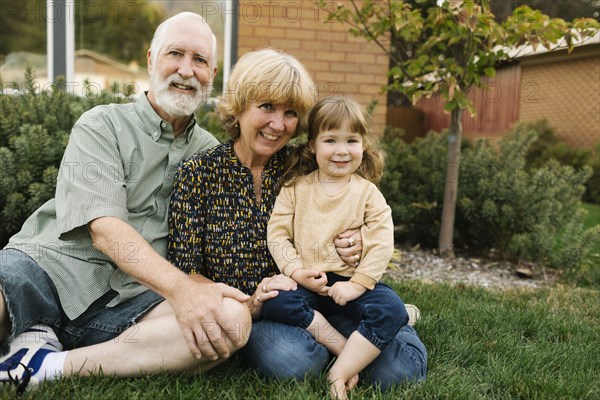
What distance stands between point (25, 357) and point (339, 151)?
1.39 m

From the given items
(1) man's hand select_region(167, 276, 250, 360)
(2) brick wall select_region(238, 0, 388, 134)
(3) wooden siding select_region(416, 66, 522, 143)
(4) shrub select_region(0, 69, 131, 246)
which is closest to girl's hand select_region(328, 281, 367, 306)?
(1) man's hand select_region(167, 276, 250, 360)

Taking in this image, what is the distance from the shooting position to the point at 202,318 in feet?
6.28

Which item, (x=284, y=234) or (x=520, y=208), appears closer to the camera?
(x=284, y=234)

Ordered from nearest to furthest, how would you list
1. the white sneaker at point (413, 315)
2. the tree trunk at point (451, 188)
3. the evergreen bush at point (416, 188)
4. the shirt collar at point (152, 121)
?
the shirt collar at point (152, 121) → the white sneaker at point (413, 315) → the tree trunk at point (451, 188) → the evergreen bush at point (416, 188)

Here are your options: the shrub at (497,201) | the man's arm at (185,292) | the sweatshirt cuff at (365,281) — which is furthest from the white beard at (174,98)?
the shrub at (497,201)

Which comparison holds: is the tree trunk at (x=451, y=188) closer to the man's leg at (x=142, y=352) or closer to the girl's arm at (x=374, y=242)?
the girl's arm at (x=374, y=242)

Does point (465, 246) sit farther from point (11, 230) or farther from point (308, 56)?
point (11, 230)

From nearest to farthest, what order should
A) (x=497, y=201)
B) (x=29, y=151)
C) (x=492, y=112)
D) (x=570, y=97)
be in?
(x=29, y=151) < (x=497, y=201) < (x=570, y=97) < (x=492, y=112)

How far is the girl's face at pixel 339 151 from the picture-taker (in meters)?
2.30

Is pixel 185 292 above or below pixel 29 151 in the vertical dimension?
below

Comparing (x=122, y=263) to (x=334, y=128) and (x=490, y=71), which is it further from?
(x=490, y=71)

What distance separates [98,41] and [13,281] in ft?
21.8

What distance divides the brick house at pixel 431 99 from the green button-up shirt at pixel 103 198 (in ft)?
10.5

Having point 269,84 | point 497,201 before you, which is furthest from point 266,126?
point 497,201
